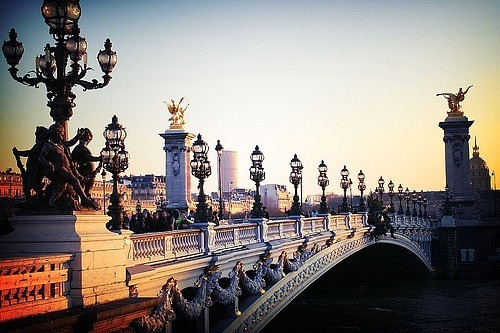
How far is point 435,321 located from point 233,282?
28.8 m

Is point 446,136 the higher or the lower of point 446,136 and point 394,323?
the higher

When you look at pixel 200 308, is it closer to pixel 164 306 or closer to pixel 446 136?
pixel 164 306

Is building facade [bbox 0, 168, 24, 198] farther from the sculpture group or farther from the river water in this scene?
the river water

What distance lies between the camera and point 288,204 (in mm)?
165250

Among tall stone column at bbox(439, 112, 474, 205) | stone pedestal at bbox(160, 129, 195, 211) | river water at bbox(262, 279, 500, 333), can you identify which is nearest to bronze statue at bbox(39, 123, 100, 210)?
river water at bbox(262, 279, 500, 333)

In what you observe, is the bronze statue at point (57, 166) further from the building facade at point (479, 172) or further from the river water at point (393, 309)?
the building facade at point (479, 172)

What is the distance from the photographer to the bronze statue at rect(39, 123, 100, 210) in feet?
40.5

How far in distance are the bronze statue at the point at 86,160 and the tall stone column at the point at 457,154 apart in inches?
3273

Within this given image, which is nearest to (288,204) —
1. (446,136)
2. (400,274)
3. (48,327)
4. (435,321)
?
(446,136)

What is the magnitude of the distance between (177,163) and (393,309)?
1834 cm

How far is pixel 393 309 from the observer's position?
5159cm

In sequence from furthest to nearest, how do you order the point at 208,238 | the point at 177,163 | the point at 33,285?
the point at 177,163 → the point at 208,238 → the point at 33,285

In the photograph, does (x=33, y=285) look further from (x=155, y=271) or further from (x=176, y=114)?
(x=176, y=114)

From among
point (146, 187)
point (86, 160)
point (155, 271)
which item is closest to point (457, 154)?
point (146, 187)
